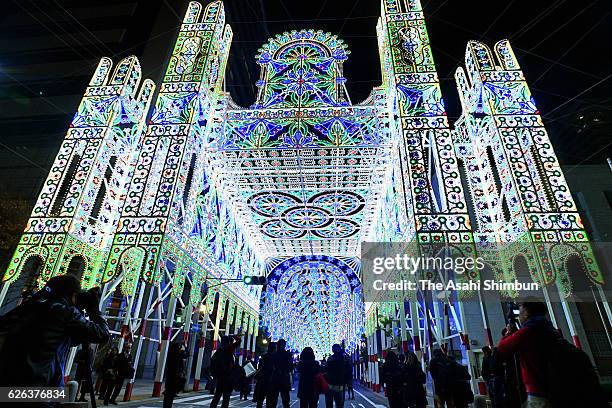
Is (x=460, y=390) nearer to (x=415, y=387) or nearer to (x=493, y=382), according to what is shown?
(x=493, y=382)

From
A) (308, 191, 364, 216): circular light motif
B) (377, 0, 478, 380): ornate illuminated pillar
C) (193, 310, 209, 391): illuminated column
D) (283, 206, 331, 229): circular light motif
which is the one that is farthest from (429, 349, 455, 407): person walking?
(283, 206, 331, 229): circular light motif

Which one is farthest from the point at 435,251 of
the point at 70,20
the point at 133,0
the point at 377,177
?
the point at 70,20

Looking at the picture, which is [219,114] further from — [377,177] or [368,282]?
[368,282]

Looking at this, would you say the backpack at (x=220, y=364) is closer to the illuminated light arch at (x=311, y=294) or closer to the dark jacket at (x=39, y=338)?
the dark jacket at (x=39, y=338)

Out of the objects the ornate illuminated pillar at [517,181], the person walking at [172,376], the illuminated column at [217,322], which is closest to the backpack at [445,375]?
the ornate illuminated pillar at [517,181]

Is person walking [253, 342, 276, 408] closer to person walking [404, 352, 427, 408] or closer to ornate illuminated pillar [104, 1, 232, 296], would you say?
person walking [404, 352, 427, 408]

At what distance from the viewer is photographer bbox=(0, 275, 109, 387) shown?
2100 millimetres

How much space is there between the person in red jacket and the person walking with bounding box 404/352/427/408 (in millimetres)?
4209

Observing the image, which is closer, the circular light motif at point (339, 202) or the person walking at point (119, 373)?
the person walking at point (119, 373)

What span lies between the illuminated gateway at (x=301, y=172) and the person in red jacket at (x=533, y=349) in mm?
3856

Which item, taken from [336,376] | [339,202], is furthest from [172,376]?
[339,202]

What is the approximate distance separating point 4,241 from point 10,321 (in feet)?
42.9

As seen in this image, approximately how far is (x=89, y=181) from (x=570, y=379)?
978cm

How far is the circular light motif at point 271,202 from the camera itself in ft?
57.1
